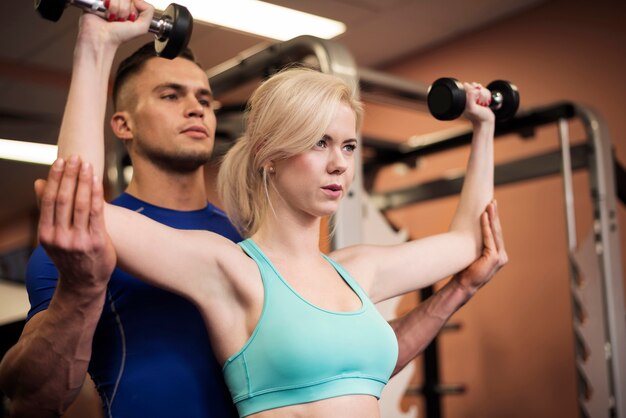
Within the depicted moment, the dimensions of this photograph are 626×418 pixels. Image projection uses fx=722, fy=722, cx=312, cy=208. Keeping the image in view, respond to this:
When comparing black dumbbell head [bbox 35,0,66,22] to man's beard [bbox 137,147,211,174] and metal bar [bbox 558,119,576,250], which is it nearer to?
man's beard [bbox 137,147,211,174]

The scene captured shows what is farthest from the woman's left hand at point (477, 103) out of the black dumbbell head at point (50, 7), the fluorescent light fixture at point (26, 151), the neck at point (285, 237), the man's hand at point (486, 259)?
the fluorescent light fixture at point (26, 151)

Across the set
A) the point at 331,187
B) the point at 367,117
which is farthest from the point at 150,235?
the point at 367,117

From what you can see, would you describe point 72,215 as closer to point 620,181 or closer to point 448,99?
point 448,99

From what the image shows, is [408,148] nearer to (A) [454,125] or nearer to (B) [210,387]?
(A) [454,125]

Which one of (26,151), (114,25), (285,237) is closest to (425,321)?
(285,237)

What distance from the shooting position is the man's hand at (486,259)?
5.32ft

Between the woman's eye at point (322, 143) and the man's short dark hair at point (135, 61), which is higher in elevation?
the man's short dark hair at point (135, 61)

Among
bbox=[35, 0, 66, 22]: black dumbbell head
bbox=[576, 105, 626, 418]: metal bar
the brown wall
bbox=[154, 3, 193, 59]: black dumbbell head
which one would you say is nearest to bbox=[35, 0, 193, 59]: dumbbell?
bbox=[154, 3, 193, 59]: black dumbbell head

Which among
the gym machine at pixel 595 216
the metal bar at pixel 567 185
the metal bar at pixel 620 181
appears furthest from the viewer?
the metal bar at pixel 620 181

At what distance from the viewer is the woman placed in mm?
1103

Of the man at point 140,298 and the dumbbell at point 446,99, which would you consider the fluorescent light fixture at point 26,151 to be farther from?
the dumbbell at point 446,99

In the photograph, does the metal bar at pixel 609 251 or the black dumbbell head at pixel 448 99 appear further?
the metal bar at pixel 609 251

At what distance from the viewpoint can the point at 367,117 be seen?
16.6 ft

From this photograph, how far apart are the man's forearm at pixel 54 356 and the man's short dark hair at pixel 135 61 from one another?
0.64 meters
